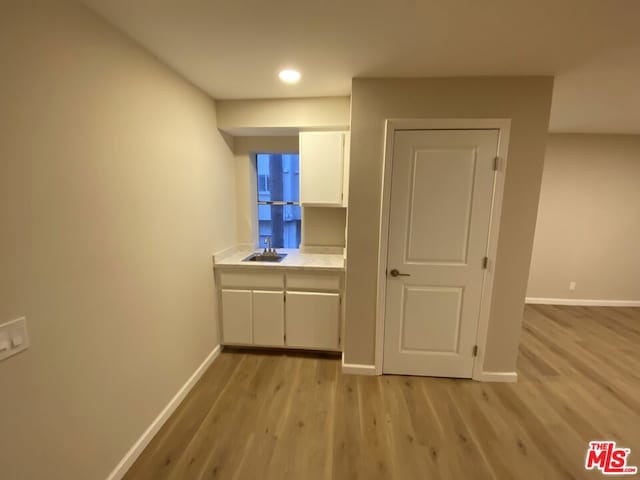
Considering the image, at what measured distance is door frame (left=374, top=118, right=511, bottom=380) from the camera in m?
2.00

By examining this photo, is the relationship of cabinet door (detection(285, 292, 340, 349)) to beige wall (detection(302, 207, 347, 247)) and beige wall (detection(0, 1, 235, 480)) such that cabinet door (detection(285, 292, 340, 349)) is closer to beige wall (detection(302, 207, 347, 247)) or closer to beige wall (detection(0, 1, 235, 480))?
beige wall (detection(302, 207, 347, 247))

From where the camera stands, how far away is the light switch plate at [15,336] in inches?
38.3

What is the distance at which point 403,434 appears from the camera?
1.79 m

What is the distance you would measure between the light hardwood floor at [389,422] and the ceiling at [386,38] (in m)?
2.40

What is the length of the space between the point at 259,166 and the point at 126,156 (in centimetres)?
174

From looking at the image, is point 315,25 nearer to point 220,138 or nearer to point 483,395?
point 220,138

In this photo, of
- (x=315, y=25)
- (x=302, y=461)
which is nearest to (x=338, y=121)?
(x=315, y=25)

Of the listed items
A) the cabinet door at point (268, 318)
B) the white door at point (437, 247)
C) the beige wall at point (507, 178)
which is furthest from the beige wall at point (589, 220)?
the cabinet door at point (268, 318)

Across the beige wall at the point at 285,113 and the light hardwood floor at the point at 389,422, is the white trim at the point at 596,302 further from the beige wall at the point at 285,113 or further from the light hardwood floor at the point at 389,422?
the beige wall at the point at 285,113

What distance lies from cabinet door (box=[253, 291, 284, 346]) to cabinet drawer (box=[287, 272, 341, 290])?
6.3 inches

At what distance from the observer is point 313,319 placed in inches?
100

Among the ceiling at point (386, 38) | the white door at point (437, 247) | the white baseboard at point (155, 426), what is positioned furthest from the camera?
the white door at point (437, 247)

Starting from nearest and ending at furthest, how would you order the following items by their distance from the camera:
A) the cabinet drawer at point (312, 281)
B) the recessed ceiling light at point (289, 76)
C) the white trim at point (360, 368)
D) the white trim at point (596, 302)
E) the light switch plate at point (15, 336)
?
the light switch plate at point (15, 336)
the recessed ceiling light at point (289, 76)
the white trim at point (360, 368)
the cabinet drawer at point (312, 281)
the white trim at point (596, 302)

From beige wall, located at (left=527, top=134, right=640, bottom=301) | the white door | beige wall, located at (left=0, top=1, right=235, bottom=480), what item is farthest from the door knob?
beige wall, located at (left=527, top=134, right=640, bottom=301)
